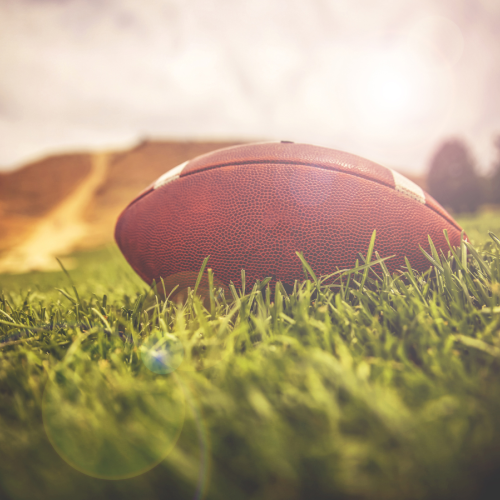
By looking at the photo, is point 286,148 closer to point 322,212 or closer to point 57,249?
point 322,212

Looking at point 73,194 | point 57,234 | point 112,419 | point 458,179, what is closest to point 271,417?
point 112,419

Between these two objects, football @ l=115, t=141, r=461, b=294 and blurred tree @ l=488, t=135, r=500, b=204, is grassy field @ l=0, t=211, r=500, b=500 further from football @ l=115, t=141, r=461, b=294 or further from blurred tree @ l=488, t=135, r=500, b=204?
blurred tree @ l=488, t=135, r=500, b=204

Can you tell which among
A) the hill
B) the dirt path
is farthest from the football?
the hill

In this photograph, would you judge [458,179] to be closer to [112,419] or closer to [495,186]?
[495,186]

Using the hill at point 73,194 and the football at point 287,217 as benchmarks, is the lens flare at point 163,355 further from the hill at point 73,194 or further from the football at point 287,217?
the hill at point 73,194

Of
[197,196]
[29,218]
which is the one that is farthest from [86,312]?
[29,218]

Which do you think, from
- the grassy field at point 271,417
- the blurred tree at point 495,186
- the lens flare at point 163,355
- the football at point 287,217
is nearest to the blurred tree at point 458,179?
the blurred tree at point 495,186

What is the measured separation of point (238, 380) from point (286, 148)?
876mm

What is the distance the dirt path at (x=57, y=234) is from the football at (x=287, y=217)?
542 centimetres

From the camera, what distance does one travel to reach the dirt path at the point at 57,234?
7.37m

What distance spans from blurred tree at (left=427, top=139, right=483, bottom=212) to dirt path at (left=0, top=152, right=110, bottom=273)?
1212 cm

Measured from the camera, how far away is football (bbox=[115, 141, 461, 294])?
1.03 m

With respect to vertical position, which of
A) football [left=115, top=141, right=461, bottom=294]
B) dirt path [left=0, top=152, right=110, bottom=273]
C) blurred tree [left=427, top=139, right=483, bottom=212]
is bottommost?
dirt path [left=0, top=152, right=110, bottom=273]

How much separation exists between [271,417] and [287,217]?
26.1 inches
